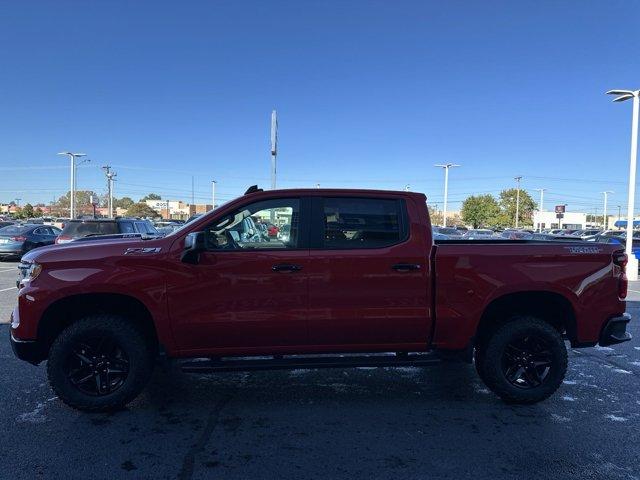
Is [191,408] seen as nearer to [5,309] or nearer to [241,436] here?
[241,436]

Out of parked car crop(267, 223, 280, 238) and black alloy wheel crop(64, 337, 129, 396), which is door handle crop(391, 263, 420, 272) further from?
black alloy wheel crop(64, 337, 129, 396)

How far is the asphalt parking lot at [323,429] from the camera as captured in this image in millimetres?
3330

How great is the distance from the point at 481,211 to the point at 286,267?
88275mm

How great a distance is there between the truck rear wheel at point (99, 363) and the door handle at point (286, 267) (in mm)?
1328

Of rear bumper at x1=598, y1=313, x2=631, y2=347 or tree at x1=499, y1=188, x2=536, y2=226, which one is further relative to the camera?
tree at x1=499, y1=188, x2=536, y2=226

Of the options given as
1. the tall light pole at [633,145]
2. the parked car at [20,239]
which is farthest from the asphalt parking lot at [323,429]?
the parked car at [20,239]

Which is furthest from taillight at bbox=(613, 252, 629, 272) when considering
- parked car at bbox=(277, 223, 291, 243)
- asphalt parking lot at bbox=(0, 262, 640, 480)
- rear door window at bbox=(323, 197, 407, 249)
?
parked car at bbox=(277, 223, 291, 243)

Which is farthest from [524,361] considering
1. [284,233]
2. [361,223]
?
[284,233]

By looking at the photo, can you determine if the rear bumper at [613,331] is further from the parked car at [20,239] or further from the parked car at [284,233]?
the parked car at [20,239]

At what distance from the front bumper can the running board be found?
126cm

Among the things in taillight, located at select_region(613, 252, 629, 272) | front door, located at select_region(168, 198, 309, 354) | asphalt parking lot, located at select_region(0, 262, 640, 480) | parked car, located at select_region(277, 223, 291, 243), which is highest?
parked car, located at select_region(277, 223, 291, 243)

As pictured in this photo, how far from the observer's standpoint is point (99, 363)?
420 centimetres

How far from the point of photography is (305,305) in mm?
4184

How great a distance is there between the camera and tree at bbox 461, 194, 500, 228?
87.2 meters
